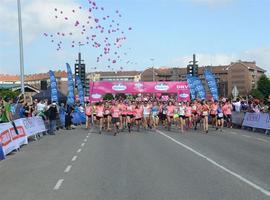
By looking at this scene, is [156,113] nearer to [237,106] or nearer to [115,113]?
[115,113]

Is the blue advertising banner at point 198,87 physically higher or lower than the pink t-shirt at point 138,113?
higher

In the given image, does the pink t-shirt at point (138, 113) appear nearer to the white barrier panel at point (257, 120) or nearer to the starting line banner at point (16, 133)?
the starting line banner at point (16, 133)

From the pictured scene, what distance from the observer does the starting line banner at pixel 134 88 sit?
48000 millimetres

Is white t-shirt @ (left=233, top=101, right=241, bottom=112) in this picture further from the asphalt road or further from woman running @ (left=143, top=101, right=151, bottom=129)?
the asphalt road

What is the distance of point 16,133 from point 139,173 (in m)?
8.86

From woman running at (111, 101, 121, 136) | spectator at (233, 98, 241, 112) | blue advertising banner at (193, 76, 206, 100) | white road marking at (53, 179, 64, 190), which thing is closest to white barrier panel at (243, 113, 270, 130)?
spectator at (233, 98, 241, 112)

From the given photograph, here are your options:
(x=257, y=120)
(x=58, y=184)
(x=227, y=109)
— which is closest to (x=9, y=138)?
(x=58, y=184)

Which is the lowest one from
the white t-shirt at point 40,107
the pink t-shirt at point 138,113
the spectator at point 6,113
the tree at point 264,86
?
the tree at point 264,86

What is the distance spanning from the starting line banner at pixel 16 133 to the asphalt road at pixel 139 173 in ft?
1.32

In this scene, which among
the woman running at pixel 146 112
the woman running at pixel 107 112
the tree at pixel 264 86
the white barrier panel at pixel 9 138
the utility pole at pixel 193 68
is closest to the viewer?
the white barrier panel at pixel 9 138

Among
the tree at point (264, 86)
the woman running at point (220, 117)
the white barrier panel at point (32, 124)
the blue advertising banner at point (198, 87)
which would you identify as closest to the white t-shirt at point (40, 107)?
the white barrier panel at point (32, 124)

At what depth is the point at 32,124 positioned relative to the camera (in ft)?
79.8

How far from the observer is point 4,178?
11.8 meters

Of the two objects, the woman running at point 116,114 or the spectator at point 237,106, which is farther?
the spectator at point 237,106
